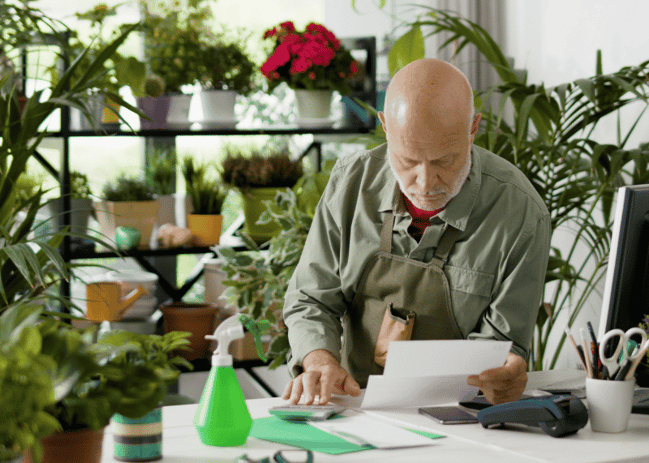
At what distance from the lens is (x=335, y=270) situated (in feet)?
5.92

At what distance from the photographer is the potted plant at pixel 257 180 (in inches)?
125

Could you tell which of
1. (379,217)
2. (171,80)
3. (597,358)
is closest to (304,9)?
(171,80)

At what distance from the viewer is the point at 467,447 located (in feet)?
4.26

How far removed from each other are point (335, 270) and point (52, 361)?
3.43 feet

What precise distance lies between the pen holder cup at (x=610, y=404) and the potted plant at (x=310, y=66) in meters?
2.03

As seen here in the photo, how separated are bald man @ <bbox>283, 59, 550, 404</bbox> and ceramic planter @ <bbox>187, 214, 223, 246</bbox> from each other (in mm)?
1407

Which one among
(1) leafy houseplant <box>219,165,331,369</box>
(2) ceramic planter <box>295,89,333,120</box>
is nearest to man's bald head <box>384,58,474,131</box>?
(1) leafy houseplant <box>219,165,331,369</box>

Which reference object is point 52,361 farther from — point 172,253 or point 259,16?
point 259,16

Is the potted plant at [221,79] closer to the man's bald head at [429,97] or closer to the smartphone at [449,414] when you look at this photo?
the man's bald head at [429,97]

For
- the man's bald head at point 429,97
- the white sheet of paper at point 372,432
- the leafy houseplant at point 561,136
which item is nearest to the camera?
the white sheet of paper at point 372,432

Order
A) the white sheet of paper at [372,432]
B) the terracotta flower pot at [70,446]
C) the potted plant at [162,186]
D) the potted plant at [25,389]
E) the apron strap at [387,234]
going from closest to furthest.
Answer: the potted plant at [25,389] < the terracotta flower pot at [70,446] < the white sheet of paper at [372,432] < the apron strap at [387,234] < the potted plant at [162,186]

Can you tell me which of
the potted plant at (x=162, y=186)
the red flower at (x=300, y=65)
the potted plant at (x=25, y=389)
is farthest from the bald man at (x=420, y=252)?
the potted plant at (x=162, y=186)

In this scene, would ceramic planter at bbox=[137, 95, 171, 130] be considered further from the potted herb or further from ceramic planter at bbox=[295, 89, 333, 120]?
ceramic planter at bbox=[295, 89, 333, 120]

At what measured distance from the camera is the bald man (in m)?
1.54
